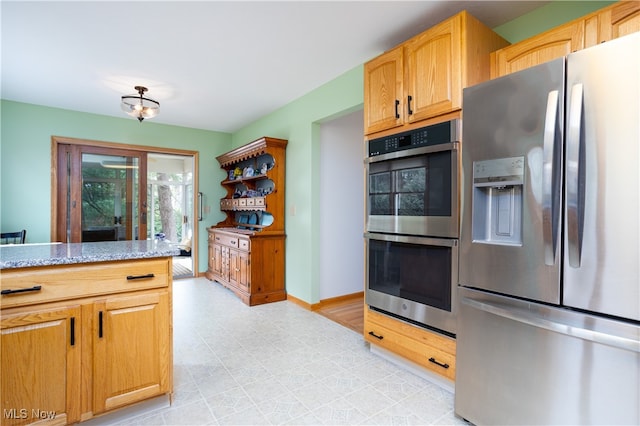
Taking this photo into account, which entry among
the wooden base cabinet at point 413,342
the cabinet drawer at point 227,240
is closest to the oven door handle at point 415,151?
the wooden base cabinet at point 413,342

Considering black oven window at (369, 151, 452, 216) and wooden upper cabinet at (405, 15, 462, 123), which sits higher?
wooden upper cabinet at (405, 15, 462, 123)

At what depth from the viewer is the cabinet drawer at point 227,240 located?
14.1 ft

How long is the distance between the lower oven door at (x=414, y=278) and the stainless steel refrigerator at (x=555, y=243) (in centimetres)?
23

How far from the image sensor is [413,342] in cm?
214

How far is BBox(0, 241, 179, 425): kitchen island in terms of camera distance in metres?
1.43

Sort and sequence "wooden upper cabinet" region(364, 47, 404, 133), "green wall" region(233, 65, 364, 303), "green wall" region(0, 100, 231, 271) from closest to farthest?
1. "wooden upper cabinet" region(364, 47, 404, 133)
2. "green wall" region(233, 65, 364, 303)
3. "green wall" region(0, 100, 231, 271)

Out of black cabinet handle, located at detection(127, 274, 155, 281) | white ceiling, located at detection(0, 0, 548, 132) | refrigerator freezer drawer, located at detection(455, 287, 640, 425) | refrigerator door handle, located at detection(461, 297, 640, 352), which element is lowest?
refrigerator freezer drawer, located at detection(455, 287, 640, 425)

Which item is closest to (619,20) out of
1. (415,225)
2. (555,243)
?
(555,243)

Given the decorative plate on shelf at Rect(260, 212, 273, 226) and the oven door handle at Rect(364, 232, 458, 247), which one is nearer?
the oven door handle at Rect(364, 232, 458, 247)

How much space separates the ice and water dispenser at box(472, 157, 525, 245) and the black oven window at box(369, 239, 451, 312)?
0.33 metres

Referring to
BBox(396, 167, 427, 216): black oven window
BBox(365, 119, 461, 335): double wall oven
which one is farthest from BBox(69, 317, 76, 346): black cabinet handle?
BBox(396, 167, 427, 216): black oven window

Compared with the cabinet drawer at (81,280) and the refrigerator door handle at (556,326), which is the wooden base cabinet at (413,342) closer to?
Result: the refrigerator door handle at (556,326)

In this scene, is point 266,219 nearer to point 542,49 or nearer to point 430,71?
point 430,71

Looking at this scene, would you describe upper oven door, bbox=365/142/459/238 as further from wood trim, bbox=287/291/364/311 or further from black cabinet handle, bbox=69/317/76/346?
black cabinet handle, bbox=69/317/76/346
